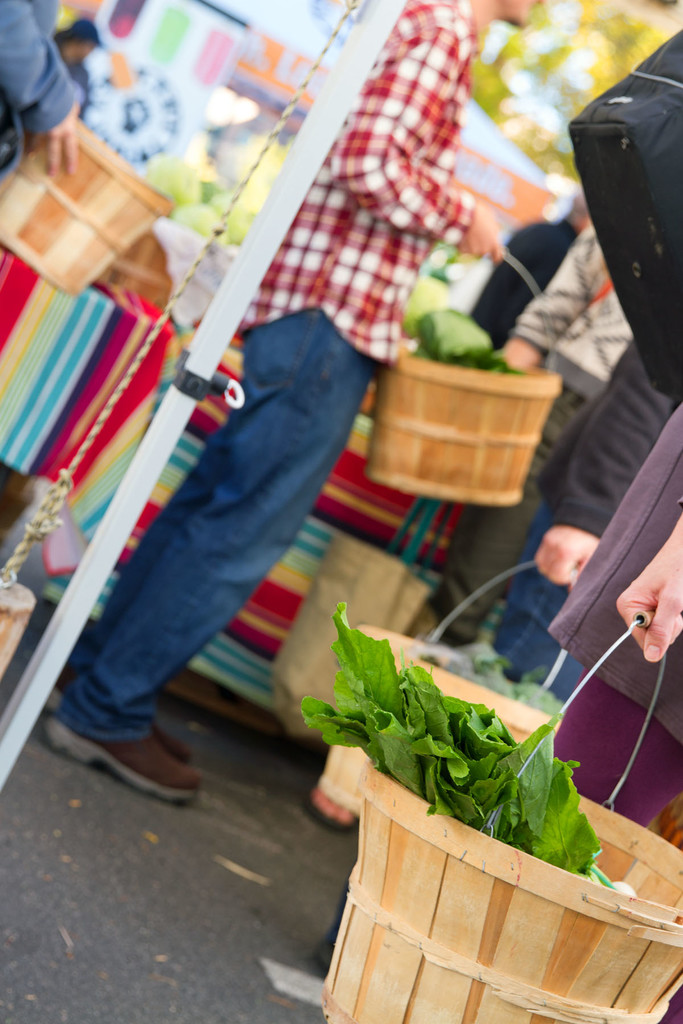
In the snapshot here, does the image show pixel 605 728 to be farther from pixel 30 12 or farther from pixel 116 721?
pixel 30 12

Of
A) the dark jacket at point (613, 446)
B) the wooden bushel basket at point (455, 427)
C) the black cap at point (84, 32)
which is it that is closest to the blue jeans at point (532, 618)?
the wooden bushel basket at point (455, 427)

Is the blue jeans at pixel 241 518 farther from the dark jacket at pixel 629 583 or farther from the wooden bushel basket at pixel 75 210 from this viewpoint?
the dark jacket at pixel 629 583

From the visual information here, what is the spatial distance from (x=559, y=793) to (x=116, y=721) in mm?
1666

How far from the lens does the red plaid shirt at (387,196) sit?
254cm

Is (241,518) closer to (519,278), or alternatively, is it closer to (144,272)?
(144,272)

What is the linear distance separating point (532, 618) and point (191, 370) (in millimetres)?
1620

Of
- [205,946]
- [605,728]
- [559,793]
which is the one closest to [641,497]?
[605,728]

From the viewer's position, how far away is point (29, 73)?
2350mm

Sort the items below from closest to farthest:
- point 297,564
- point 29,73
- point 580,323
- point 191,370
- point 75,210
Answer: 1. point 191,370
2. point 29,73
3. point 75,210
4. point 580,323
5. point 297,564

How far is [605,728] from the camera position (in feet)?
4.90

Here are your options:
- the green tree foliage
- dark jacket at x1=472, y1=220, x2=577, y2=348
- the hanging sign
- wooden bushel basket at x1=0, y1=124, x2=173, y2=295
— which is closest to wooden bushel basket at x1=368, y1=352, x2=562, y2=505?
wooden bushel basket at x1=0, y1=124, x2=173, y2=295

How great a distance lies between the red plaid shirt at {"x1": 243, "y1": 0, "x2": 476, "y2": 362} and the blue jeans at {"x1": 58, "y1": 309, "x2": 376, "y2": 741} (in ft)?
0.26

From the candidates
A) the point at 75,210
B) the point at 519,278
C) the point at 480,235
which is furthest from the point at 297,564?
the point at 519,278

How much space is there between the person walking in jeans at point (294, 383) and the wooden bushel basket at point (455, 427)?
0.11 m
